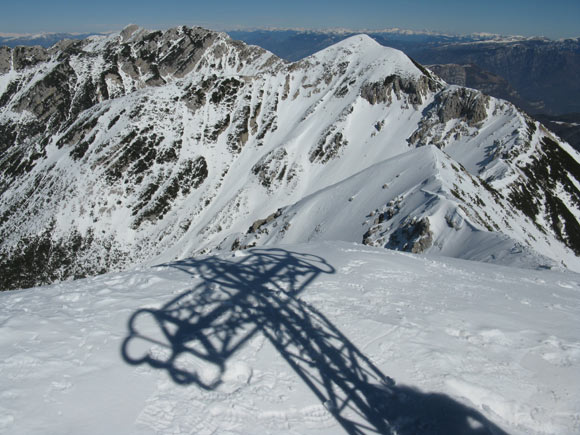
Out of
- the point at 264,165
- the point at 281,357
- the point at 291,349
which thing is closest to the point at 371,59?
the point at 264,165

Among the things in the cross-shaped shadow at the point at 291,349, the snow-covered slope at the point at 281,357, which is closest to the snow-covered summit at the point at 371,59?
the snow-covered slope at the point at 281,357

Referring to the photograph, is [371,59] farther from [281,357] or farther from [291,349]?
[281,357]

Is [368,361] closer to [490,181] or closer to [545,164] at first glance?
[490,181]

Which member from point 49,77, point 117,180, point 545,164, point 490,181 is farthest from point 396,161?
point 49,77

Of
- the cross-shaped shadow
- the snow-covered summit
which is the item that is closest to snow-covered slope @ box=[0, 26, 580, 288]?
the snow-covered summit

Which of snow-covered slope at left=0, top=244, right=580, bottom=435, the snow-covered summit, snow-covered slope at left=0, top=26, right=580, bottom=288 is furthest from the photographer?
the snow-covered summit

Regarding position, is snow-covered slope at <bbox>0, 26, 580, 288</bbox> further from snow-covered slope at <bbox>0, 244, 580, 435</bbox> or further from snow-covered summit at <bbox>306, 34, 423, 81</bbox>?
snow-covered slope at <bbox>0, 244, 580, 435</bbox>
